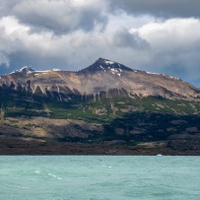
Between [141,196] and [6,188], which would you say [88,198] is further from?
[6,188]

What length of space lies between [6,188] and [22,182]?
1012cm

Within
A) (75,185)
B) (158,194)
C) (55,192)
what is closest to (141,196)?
(158,194)

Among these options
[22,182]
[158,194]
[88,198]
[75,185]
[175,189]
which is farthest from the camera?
[22,182]

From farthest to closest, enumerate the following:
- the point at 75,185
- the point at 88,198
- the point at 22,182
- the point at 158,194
A: the point at 22,182 < the point at 75,185 < the point at 158,194 < the point at 88,198

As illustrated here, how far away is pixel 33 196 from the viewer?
61.8m

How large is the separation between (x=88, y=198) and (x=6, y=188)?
1841 centimetres

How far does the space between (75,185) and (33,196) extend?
50.1ft

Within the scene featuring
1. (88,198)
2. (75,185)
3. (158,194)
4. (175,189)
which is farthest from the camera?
(75,185)

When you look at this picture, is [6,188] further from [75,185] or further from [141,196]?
[141,196]

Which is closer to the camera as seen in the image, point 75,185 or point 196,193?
point 196,193

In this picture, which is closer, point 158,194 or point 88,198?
point 88,198

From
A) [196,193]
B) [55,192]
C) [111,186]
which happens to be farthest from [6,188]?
[196,193]

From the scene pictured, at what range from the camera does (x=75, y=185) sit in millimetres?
76312

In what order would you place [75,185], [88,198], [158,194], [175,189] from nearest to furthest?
[88,198] < [158,194] < [175,189] < [75,185]
